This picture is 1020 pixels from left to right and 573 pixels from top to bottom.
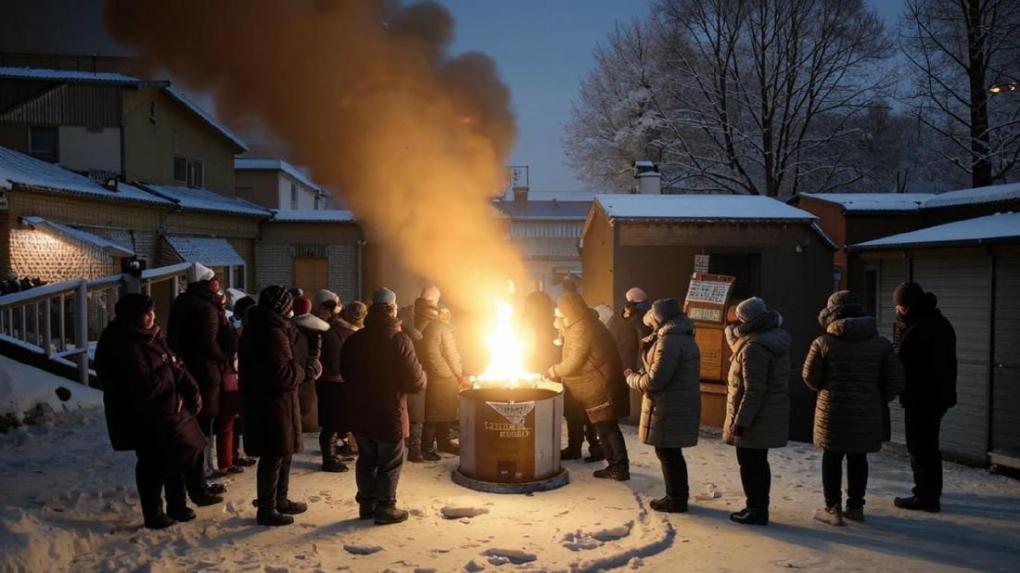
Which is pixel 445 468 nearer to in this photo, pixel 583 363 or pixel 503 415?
pixel 503 415

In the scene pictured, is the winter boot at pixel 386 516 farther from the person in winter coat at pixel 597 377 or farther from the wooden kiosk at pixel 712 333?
the wooden kiosk at pixel 712 333

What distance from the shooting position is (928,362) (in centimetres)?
668

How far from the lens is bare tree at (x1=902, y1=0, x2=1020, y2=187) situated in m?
21.0

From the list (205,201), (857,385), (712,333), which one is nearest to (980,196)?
(712,333)

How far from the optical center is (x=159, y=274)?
11500 mm

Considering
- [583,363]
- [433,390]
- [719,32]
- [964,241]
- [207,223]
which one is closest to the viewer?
[583,363]

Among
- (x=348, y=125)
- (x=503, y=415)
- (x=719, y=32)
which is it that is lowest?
(x=503, y=415)

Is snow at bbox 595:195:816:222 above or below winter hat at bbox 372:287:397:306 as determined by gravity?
above

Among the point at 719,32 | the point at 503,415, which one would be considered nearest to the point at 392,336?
the point at 503,415

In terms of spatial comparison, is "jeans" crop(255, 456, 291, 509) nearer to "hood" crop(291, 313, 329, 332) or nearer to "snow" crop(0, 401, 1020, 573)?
"snow" crop(0, 401, 1020, 573)

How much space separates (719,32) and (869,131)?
21.4 feet

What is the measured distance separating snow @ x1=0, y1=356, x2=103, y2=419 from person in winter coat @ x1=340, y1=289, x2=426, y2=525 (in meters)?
5.56

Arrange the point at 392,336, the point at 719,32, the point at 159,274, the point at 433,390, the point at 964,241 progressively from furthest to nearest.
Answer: the point at 719,32, the point at 159,274, the point at 964,241, the point at 433,390, the point at 392,336

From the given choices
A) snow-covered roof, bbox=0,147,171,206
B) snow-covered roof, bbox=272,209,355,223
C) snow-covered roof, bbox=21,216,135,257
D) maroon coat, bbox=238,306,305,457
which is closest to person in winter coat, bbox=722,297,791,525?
maroon coat, bbox=238,306,305,457
